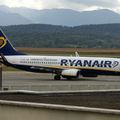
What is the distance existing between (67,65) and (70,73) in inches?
73.3

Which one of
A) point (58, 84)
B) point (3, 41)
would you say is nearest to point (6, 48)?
point (3, 41)

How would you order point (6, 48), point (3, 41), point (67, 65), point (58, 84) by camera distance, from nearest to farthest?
point (58, 84)
point (67, 65)
point (6, 48)
point (3, 41)

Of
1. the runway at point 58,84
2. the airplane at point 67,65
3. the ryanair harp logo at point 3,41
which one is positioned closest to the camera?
the runway at point 58,84

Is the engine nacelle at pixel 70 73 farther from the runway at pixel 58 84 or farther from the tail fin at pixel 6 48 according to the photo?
the tail fin at pixel 6 48

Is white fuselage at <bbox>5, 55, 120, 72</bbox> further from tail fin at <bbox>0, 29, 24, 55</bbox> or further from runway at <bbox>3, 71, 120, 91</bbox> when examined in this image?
runway at <bbox>3, 71, 120, 91</bbox>

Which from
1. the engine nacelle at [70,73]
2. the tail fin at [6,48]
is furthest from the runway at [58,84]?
the tail fin at [6,48]

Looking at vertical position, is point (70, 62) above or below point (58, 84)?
above

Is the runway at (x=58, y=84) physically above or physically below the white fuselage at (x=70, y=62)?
below

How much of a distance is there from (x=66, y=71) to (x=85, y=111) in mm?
49814

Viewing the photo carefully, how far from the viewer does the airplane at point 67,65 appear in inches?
2699

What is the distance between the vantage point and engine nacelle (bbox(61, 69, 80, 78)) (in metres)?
68.6

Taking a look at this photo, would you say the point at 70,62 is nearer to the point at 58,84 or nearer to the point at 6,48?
the point at 6,48

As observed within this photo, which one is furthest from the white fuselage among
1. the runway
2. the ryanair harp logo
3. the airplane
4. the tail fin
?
the ryanair harp logo

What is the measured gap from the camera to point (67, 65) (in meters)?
70.2
